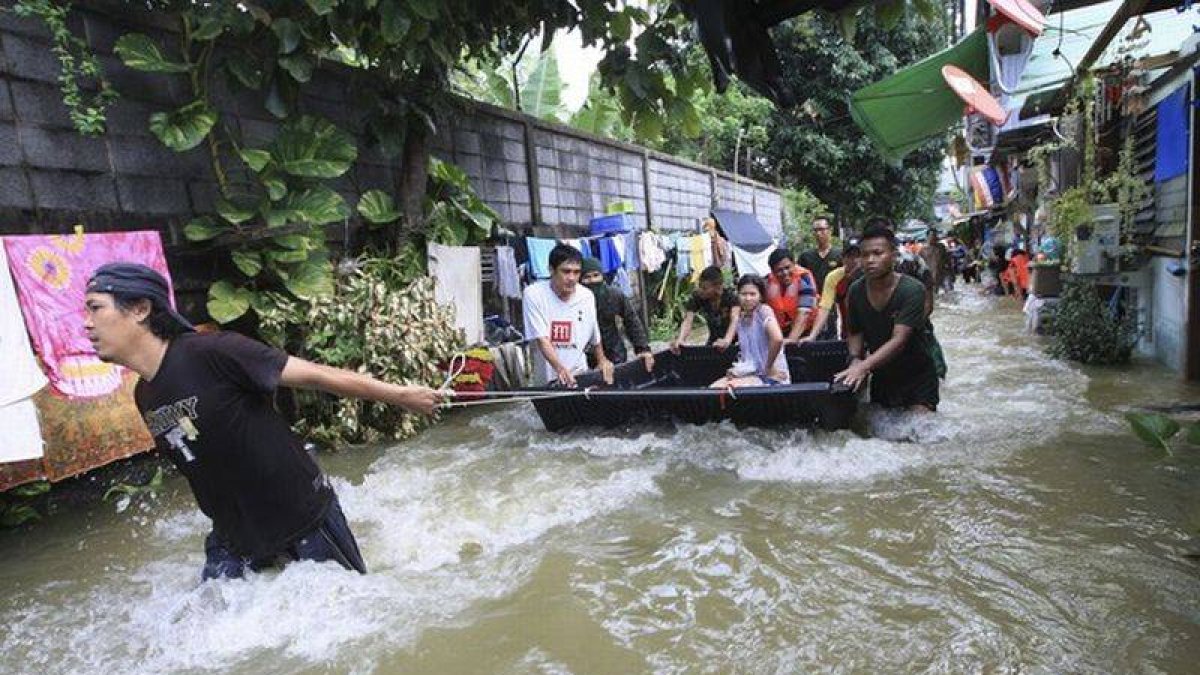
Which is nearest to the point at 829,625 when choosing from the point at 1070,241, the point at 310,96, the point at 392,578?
the point at 392,578

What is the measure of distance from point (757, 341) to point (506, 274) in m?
3.14

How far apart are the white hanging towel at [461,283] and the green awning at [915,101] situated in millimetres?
5018

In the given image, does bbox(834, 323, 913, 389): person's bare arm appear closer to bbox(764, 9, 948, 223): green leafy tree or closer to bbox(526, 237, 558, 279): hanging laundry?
bbox(526, 237, 558, 279): hanging laundry

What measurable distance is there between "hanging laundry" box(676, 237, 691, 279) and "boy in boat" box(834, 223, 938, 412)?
713cm

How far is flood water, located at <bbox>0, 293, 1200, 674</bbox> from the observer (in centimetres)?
274

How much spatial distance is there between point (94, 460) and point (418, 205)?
3.44 m

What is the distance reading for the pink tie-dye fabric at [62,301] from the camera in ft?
12.9

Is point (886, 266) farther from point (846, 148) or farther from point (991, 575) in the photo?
point (846, 148)

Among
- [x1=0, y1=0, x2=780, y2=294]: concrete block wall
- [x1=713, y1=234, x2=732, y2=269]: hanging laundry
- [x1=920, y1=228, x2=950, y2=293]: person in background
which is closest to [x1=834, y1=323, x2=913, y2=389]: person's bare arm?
[x1=0, y1=0, x2=780, y2=294]: concrete block wall

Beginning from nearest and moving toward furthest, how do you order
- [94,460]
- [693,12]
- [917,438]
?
[693,12] < [94,460] < [917,438]

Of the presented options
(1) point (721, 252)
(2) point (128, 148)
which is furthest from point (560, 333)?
(1) point (721, 252)

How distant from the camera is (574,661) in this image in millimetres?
Answer: 2729

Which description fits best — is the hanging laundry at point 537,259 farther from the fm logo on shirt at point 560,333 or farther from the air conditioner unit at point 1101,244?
the air conditioner unit at point 1101,244

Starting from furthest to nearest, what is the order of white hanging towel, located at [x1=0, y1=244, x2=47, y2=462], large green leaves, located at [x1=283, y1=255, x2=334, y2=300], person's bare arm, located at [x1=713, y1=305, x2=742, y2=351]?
person's bare arm, located at [x1=713, y1=305, x2=742, y2=351] → large green leaves, located at [x1=283, y1=255, x2=334, y2=300] → white hanging towel, located at [x1=0, y1=244, x2=47, y2=462]
